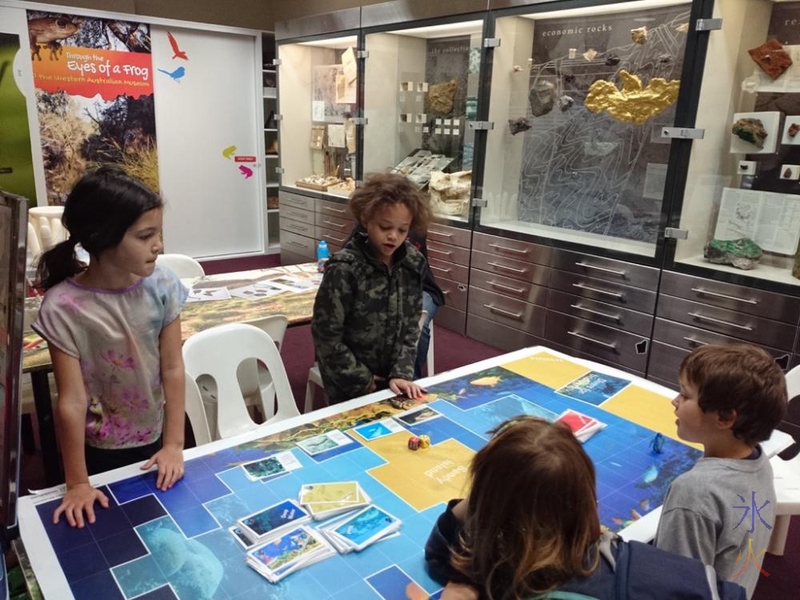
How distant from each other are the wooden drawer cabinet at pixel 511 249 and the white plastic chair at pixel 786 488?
1.85m

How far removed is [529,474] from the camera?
2.66 feet

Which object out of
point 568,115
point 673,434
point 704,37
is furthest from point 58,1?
point 673,434

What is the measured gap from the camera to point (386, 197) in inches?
68.8

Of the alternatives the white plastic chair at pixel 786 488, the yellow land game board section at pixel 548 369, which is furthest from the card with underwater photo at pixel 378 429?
the white plastic chair at pixel 786 488

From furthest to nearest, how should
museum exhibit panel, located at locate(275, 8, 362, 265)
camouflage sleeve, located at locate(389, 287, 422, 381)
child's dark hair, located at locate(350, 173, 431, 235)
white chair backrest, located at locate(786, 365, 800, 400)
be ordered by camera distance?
museum exhibit panel, located at locate(275, 8, 362, 265), white chair backrest, located at locate(786, 365, 800, 400), camouflage sleeve, located at locate(389, 287, 422, 381), child's dark hair, located at locate(350, 173, 431, 235)

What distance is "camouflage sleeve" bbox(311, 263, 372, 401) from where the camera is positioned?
1.81 meters

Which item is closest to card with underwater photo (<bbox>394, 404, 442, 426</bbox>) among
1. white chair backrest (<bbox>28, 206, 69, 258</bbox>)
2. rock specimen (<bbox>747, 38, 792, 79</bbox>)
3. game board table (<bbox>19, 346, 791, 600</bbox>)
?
game board table (<bbox>19, 346, 791, 600</bbox>)

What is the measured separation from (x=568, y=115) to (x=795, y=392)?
7.74 ft

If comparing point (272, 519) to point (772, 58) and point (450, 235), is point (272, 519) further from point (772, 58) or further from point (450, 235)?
point (450, 235)

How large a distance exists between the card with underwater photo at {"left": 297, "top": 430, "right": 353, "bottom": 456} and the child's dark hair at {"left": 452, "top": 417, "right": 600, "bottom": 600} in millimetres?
660

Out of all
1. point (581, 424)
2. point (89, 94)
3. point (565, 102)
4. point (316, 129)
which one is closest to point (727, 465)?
point (581, 424)

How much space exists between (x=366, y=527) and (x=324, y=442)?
1.15 feet

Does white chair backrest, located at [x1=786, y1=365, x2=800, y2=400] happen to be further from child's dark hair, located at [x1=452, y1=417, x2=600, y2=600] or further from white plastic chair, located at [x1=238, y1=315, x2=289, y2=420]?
white plastic chair, located at [x1=238, y1=315, x2=289, y2=420]

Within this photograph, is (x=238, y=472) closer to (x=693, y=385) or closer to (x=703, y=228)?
(x=693, y=385)
